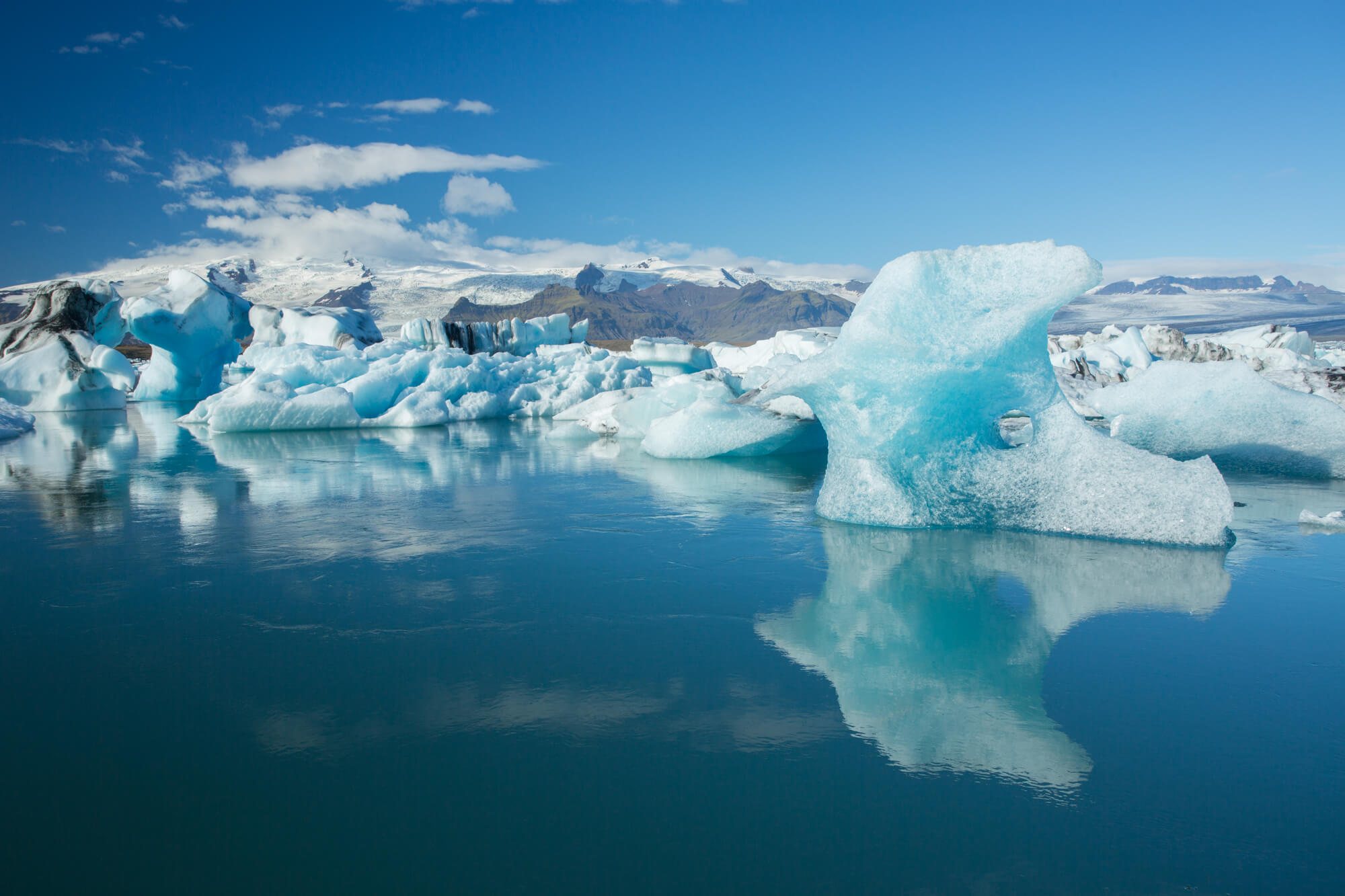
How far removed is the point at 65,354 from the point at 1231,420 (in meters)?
22.5

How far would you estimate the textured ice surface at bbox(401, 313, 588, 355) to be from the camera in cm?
2319

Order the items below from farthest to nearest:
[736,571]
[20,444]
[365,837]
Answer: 1. [20,444]
2. [736,571]
3. [365,837]

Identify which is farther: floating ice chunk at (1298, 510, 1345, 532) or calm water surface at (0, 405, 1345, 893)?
floating ice chunk at (1298, 510, 1345, 532)

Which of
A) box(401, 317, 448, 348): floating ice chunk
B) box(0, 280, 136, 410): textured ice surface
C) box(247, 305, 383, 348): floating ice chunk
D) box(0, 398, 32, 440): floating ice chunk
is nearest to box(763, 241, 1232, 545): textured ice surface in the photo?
box(0, 398, 32, 440): floating ice chunk

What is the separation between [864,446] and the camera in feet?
16.8

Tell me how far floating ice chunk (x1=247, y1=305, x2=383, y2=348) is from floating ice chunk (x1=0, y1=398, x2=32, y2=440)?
22.5 ft

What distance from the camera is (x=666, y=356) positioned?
2288 centimetres

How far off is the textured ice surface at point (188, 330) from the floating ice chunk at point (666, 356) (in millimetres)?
10602

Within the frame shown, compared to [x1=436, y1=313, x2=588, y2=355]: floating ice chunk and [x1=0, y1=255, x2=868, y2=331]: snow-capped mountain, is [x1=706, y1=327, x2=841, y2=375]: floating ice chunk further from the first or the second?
[x1=0, y1=255, x2=868, y2=331]: snow-capped mountain

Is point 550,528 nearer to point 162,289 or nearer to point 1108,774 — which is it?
point 1108,774

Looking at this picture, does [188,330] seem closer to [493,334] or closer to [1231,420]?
[493,334]

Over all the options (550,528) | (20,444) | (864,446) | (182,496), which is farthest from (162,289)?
(864,446)

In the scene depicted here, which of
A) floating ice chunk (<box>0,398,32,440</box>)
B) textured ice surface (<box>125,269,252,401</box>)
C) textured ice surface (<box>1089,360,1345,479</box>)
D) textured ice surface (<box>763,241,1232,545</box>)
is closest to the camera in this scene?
textured ice surface (<box>763,241,1232,545</box>)

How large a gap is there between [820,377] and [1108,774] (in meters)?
3.24
